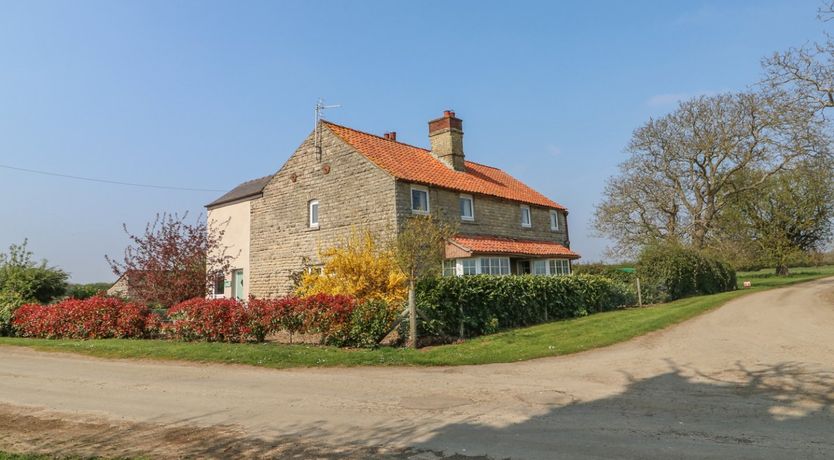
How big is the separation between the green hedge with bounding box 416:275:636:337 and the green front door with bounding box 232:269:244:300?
1732 cm

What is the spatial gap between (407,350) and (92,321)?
1216 centimetres

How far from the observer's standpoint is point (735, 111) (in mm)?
35000

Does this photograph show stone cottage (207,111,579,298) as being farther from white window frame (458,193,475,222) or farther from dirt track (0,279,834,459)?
dirt track (0,279,834,459)

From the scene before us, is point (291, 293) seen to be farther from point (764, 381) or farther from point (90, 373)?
point (764, 381)

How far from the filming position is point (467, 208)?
79.6 feet

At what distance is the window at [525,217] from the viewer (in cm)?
2781

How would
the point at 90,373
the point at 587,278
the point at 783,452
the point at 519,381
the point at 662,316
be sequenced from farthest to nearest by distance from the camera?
1. the point at 587,278
2. the point at 662,316
3. the point at 90,373
4. the point at 519,381
5. the point at 783,452

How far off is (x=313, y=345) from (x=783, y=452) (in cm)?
1119

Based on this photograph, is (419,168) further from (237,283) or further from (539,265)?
(237,283)

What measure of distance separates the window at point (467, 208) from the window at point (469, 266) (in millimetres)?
3169

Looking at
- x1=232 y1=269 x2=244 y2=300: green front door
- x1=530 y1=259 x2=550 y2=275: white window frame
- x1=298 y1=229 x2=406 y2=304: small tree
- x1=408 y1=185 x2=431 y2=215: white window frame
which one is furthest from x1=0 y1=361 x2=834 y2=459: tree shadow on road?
x1=232 y1=269 x2=244 y2=300: green front door

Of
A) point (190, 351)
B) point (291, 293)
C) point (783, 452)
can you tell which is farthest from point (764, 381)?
point (291, 293)

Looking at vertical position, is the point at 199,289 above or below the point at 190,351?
above

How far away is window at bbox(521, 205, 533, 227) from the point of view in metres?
27.8
